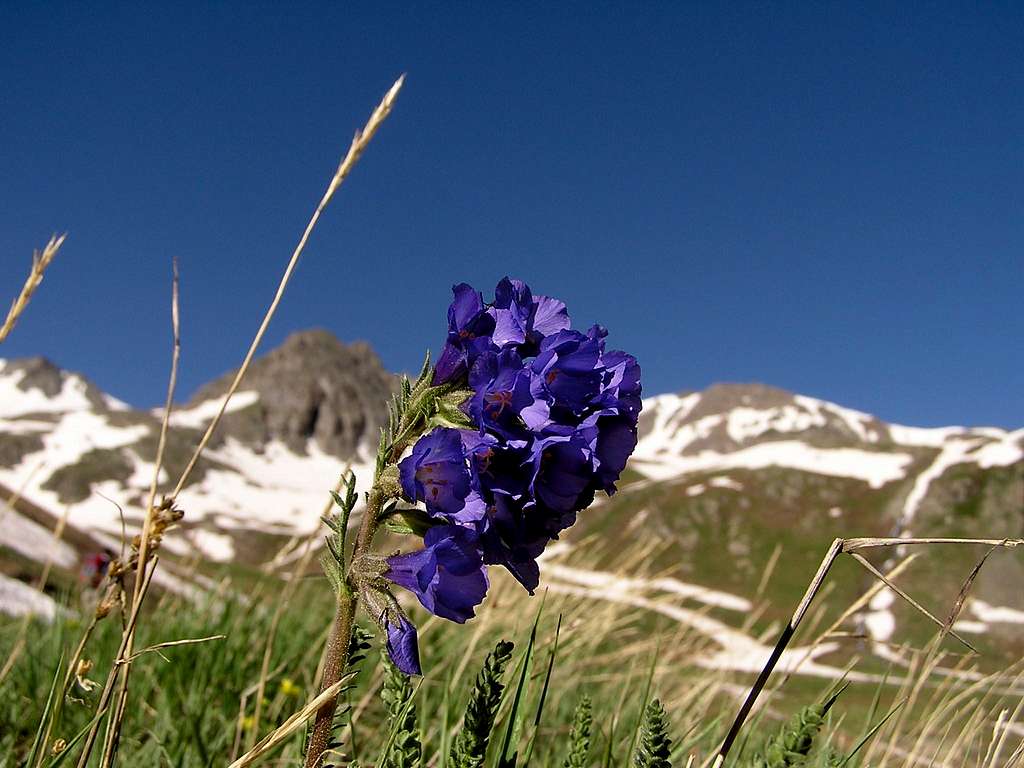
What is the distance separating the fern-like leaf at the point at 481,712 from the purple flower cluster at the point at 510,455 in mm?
146

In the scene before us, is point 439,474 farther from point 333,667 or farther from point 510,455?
point 333,667

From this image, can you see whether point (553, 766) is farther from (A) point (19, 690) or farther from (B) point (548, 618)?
(A) point (19, 690)

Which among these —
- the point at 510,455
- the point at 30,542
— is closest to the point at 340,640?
the point at 510,455

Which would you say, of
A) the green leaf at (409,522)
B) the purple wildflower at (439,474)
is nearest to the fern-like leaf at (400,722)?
the green leaf at (409,522)

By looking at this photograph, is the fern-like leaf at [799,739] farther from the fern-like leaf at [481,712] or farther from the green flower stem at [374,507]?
the green flower stem at [374,507]

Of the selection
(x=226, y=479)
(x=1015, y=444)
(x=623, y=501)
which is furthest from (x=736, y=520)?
(x=226, y=479)

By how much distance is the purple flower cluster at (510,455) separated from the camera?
1.80m

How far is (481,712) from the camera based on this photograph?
1930 millimetres

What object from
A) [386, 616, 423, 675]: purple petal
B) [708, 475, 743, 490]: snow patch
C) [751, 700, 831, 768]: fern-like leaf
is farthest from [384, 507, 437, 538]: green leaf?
Result: [708, 475, 743, 490]: snow patch

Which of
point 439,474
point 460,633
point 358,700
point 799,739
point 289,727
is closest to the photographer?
point 289,727

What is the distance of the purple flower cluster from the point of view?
5.91ft

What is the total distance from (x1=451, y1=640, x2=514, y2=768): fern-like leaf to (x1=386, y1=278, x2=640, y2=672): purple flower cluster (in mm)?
146

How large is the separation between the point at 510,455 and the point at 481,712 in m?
0.60

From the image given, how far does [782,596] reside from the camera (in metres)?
74.8
